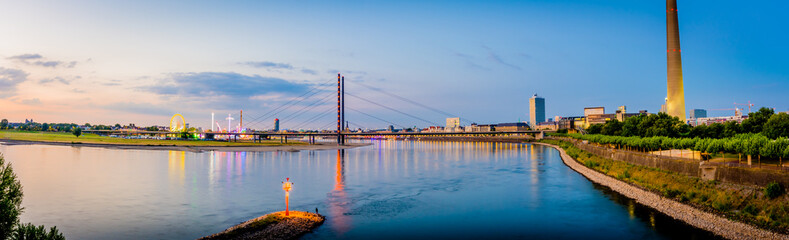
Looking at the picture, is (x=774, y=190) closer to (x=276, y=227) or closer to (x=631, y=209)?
(x=631, y=209)

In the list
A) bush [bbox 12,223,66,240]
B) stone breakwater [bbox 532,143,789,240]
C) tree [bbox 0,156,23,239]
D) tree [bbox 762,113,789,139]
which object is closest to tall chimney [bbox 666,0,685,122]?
tree [bbox 762,113,789,139]

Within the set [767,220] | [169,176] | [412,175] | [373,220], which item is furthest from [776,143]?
[169,176]

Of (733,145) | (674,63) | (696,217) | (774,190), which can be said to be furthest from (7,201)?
(674,63)

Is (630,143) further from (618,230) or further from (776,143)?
(618,230)

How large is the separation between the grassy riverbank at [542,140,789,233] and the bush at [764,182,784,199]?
0.54 ft

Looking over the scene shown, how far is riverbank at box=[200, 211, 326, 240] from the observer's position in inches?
684

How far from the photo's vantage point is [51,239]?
36.5 feet

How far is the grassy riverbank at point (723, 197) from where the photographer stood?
734 inches

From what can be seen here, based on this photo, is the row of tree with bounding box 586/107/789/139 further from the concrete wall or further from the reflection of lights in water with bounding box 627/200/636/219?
the reflection of lights in water with bounding box 627/200/636/219

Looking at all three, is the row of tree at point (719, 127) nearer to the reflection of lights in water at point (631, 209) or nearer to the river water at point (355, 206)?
the river water at point (355, 206)

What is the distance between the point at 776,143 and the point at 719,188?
11.3 ft

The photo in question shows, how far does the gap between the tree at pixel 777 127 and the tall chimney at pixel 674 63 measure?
37401 millimetres

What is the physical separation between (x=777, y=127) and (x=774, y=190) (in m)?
23.3

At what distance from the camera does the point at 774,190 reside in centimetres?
1958
